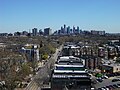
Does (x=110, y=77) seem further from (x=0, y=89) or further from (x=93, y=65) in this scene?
(x=0, y=89)

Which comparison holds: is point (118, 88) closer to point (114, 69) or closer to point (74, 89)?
point (74, 89)

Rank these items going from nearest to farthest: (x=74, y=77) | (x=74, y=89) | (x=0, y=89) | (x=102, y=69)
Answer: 1. (x=74, y=89)
2. (x=74, y=77)
3. (x=0, y=89)
4. (x=102, y=69)

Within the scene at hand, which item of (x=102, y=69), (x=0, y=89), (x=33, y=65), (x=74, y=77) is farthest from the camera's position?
(x=33, y=65)

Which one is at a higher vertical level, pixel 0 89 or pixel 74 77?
pixel 74 77

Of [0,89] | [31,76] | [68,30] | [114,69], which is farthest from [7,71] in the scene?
[68,30]

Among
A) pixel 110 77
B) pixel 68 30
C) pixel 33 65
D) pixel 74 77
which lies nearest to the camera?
pixel 74 77

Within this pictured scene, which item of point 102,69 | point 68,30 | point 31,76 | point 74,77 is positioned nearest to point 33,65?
point 31,76

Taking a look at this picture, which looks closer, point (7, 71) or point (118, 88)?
point (118, 88)

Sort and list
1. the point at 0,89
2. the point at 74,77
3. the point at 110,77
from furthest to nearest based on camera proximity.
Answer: the point at 110,77
the point at 0,89
the point at 74,77

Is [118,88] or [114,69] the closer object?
[118,88]
